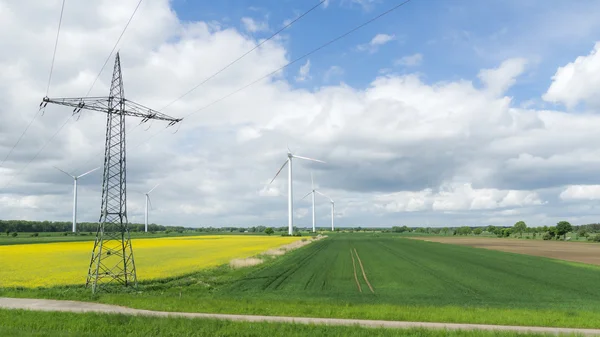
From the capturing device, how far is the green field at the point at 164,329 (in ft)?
69.3

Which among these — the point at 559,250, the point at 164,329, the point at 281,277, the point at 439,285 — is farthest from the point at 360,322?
the point at 559,250

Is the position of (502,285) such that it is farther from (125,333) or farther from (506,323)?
(125,333)

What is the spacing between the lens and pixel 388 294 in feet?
129

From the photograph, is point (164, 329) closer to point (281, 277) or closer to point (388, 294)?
point (388, 294)

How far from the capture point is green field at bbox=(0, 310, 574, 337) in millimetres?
21125

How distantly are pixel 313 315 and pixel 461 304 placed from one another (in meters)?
12.6

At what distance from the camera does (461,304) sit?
3316 cm

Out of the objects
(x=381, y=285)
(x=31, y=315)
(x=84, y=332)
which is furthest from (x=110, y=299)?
(x=381, y=285)

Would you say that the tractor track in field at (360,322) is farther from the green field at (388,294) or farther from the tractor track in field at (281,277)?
the tractor track in field at (281,277)

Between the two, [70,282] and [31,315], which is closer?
[31,315]

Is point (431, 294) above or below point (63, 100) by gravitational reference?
below

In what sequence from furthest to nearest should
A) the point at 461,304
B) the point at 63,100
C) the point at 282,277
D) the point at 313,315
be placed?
the point at 282,277
the point at 63,100
the point at 461,304
the point at 313,315

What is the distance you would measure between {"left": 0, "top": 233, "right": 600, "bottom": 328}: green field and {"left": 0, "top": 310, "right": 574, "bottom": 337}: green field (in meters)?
4.86

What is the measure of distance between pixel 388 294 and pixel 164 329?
22312 mm
